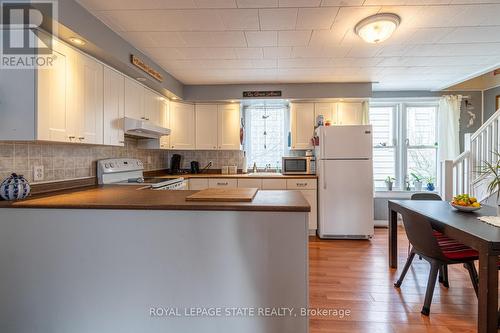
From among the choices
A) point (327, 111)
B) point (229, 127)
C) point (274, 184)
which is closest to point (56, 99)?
point (229, 127)

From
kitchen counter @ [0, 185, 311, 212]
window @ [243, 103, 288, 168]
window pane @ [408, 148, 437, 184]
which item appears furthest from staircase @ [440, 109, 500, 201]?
kitchen counter @ [0, 185, 311, 212]

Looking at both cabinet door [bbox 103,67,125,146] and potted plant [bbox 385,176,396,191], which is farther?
potted plant [bbox 385,176,396,191]

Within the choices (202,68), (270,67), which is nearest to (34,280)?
(202,68)

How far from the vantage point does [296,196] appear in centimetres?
198

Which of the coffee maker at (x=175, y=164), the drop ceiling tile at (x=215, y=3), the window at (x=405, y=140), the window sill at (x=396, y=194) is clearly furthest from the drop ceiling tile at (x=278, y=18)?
the window sill at (x=396, y=194)

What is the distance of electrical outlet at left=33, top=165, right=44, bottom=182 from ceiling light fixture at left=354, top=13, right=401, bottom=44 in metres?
2.93

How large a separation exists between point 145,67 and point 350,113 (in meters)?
3.16

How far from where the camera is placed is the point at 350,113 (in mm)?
4453

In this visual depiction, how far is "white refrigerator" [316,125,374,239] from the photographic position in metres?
3.95

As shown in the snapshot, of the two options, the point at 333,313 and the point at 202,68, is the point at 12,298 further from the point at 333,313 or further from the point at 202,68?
the point at 202,68

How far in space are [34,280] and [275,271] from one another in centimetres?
153

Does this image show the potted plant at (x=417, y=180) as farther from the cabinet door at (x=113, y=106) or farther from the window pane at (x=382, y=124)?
the cabinet door at (x=113, y=106)

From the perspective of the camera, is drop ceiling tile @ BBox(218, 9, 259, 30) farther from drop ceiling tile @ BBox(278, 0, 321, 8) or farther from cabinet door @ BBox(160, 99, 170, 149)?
cabinet door @ BBox(160, 99, 170, 149)

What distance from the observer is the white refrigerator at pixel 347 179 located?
395 centimetres
